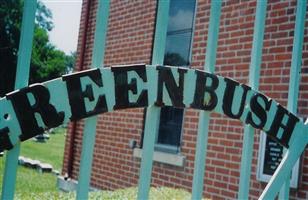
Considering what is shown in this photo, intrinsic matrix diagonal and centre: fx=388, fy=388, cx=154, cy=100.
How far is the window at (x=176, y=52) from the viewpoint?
17.6ft

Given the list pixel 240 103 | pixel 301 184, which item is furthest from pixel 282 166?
pixel 301 184

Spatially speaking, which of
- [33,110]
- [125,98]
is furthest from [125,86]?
[33,110]

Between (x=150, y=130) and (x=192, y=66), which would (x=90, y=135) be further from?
(x=192, y=66)

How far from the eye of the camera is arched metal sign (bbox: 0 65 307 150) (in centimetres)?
104

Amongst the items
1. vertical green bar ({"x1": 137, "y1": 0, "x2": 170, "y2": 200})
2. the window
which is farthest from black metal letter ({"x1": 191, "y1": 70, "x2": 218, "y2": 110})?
the window

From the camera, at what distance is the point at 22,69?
1.08 meters

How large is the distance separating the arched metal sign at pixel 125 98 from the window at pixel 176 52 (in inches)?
147

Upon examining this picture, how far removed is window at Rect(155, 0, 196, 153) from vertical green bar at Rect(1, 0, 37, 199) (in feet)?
13.8

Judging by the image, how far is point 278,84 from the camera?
401 centimetres

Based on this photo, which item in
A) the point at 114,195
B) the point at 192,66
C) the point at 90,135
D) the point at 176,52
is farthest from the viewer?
the point at 176,52

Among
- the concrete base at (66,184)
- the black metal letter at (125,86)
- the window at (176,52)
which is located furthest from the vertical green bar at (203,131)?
the concrete base at (66,184)

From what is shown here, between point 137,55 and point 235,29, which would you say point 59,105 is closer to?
point 235,29

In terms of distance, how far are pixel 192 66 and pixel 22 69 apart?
4109 millimetres

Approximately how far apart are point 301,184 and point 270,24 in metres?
1.70
